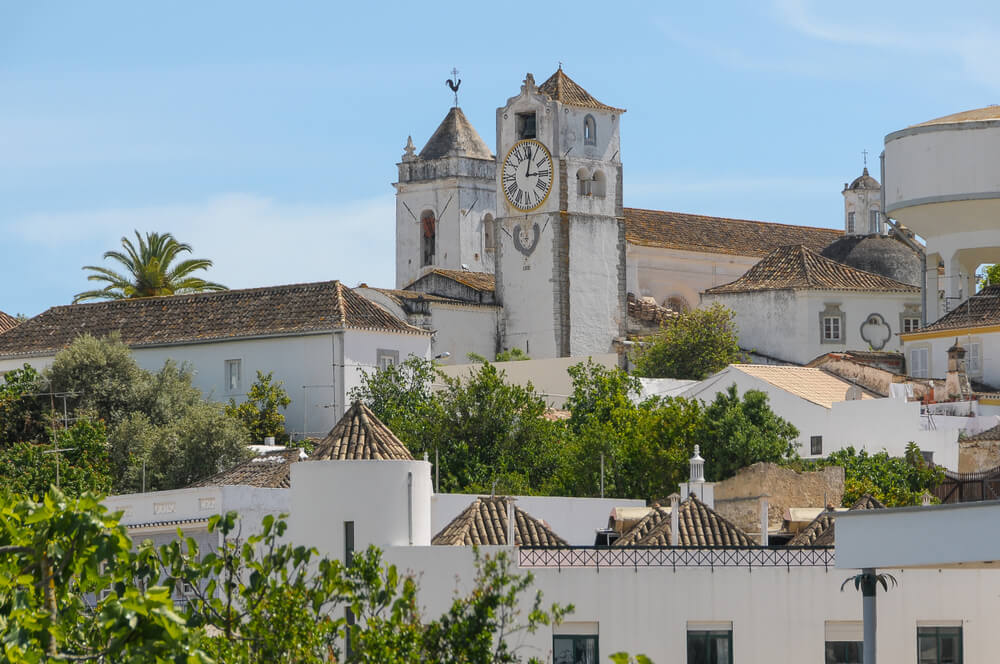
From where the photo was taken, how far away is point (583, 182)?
84.4 meters

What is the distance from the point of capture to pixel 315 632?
27188mm

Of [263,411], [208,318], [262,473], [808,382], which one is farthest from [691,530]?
[208,318]

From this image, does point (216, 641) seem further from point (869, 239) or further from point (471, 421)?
point (869, 239)

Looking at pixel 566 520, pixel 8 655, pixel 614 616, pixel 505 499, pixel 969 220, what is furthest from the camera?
pixel 969 220

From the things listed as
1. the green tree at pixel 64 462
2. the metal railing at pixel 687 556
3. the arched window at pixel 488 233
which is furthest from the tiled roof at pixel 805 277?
the metal railing at pixel 687 556

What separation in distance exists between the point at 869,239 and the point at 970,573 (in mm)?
49942

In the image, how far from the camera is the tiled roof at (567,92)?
276 feet

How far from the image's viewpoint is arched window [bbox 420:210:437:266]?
109 m

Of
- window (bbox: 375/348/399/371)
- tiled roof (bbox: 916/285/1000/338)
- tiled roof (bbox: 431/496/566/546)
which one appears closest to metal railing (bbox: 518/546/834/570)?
tiled roof (bbox: 431/496/566/546)

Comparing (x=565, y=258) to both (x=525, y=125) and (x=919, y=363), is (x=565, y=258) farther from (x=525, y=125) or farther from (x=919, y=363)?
(x=919, y=363)

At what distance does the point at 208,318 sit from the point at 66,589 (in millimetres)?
52525

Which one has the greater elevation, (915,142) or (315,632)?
(915,142)

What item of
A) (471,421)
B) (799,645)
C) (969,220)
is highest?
(969,220)

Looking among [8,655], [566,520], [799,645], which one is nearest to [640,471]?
[566,520]
